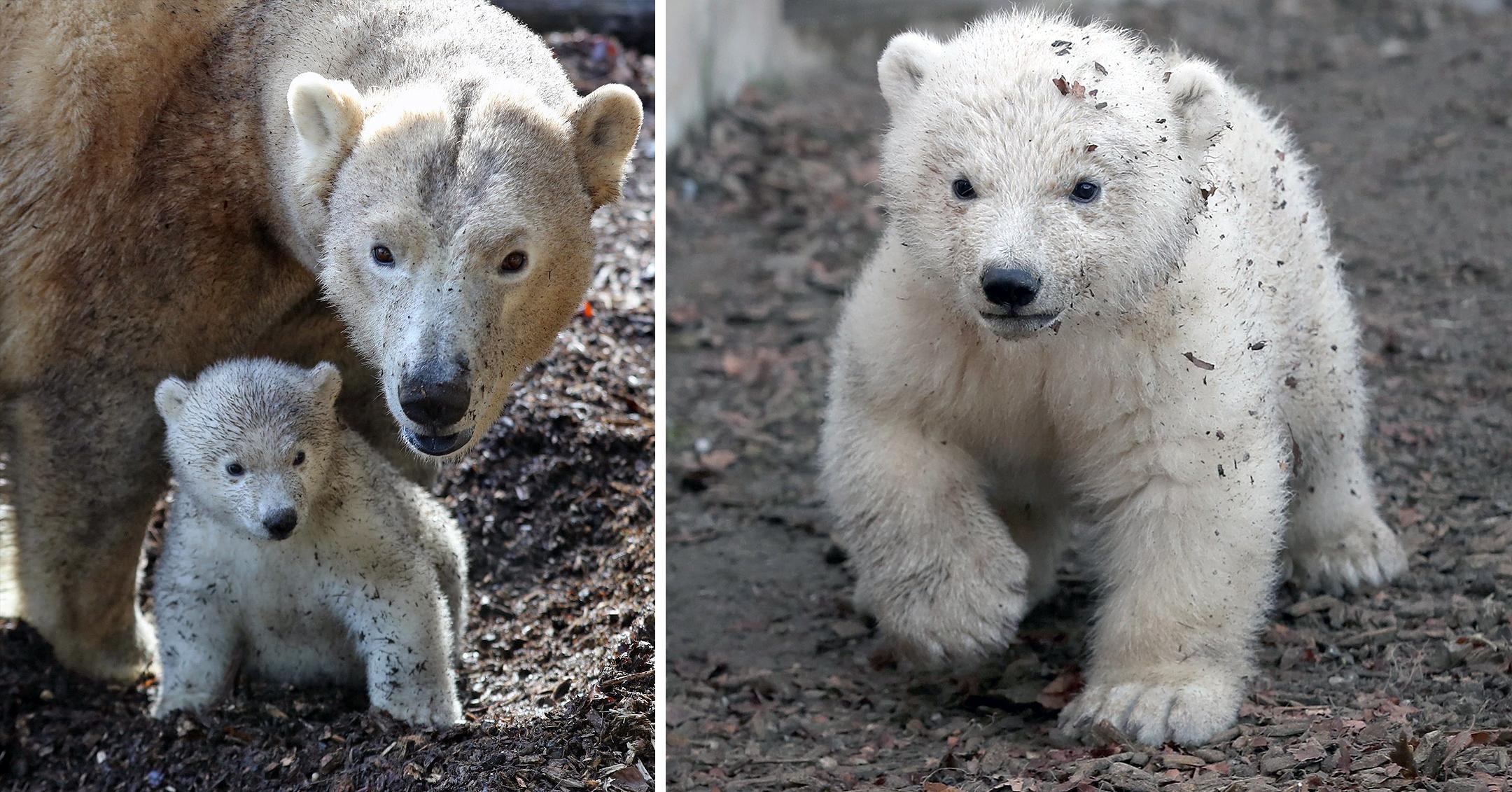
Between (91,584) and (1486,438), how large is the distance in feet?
18.2

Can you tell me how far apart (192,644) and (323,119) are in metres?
1.74

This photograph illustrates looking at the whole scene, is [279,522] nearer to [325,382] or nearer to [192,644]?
[325,382]

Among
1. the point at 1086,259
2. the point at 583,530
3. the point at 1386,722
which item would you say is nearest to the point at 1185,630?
the point at 1386,722

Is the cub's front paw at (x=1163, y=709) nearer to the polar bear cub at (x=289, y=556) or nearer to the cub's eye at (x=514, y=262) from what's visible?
the polar bear cub at (x=289, y=556)

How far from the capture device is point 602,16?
838 centimetres

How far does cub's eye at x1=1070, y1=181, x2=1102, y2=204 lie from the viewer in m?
4.34

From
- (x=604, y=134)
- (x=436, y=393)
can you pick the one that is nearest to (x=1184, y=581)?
(x=604, y=134)

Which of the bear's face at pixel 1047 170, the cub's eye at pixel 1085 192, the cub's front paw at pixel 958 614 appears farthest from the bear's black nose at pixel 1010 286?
the cub's front paw at pixel 958 614

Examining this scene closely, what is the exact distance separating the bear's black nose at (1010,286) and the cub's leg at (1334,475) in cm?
174

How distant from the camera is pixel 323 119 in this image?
4.29 m

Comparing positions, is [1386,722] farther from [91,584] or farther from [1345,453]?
[91,584]

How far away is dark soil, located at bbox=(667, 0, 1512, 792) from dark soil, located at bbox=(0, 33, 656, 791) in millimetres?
444

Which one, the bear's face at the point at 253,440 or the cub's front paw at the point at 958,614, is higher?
the bear's face at the point at 253,440

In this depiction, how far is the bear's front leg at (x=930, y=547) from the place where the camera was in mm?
4949
